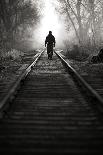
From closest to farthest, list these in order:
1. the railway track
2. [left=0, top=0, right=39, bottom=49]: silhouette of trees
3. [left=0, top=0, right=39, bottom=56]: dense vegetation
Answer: the railway track → [left=0, top=0, right=39, bottom=56]: dense vegetation → [left=0, top=0, right=39, bottom=49]: silhouette of trees

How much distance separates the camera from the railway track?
3641mm

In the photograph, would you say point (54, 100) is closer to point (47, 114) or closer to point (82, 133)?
point (47, 114)

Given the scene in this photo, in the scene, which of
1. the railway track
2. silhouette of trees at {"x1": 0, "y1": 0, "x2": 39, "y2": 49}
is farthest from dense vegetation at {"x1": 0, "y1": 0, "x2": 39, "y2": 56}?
the railway track

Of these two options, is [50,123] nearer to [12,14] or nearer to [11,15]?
[11,15]

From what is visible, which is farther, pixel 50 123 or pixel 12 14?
pixel 12 14

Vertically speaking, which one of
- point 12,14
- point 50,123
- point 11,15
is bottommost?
point 50,123

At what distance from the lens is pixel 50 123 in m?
4.54

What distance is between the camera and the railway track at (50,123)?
364 centimetres

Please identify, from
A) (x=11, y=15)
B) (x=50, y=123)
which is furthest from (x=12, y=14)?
(x=50, y=123)

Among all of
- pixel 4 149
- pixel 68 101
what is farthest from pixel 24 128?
pixel 68 101

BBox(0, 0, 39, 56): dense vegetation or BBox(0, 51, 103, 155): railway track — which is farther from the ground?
BBox(0, 0, 39, 56): dense vegetation

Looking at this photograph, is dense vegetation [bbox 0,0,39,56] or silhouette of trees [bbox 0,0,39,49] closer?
dense vegetation [bbox 0,0,39,56]

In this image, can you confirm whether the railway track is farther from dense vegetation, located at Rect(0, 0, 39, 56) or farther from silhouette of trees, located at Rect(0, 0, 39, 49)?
silhouette of trees, located at Rect(0, 0, 39, 49)

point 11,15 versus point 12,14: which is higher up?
point 12,14
